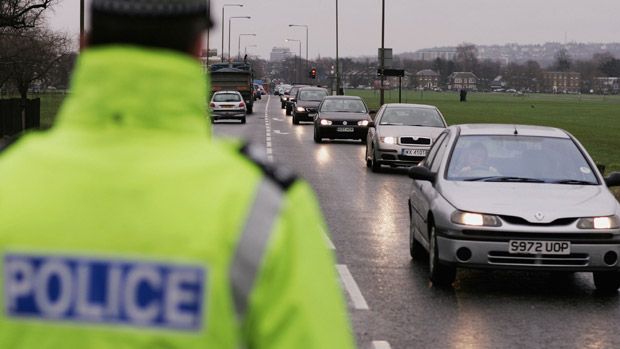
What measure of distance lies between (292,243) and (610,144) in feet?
127

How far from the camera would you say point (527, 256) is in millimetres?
10273

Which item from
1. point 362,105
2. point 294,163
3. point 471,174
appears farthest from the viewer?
point 362,105

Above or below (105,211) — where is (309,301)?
below

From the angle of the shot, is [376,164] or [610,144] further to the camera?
[610,144]

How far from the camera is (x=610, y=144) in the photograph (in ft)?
128

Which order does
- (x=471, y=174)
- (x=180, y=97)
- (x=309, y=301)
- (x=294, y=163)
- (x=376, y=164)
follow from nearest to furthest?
1. (x=309, y=301)
2. (x=180, y=97)
3. (x=471, y=174)
4. (x=376, y=164)
5. (x=294, y=163)

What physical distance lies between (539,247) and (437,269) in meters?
0.97

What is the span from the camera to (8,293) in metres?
1.92

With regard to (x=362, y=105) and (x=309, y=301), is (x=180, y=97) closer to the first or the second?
(x=309, y=301)

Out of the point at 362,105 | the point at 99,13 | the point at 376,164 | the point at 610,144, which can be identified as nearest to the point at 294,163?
the point at 376,164

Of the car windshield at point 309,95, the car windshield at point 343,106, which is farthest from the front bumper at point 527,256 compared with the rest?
the car windshield at point 309,95

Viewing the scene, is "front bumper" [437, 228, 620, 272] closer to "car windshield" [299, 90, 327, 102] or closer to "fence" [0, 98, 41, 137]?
"fence" [0, 98, 41, 137]

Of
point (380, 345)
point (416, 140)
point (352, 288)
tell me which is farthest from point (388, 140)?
point (380, 345)

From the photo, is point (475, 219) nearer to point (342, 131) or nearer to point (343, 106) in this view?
point (342, 131)
